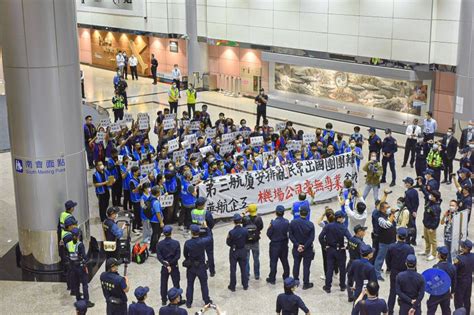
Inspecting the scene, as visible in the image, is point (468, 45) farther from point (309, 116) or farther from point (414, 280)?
point (414, 280)

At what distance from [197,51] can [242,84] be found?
3.26 m

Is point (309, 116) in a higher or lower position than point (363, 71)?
lower

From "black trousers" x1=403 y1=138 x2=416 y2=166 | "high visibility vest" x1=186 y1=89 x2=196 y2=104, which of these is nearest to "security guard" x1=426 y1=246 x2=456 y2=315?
"black trousers" x1=403 y1=138 x2=416 y2=166

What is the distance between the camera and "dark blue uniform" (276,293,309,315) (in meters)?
9.55

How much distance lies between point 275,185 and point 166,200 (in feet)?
11.1

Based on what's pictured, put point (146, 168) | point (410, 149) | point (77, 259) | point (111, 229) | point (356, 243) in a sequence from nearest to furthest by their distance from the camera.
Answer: point (356, 243)
point (77, 259)
point (111, 229)
point (146, 168)
point (410, 149)

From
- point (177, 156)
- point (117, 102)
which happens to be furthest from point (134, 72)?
point (177, 156)

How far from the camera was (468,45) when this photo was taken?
21.9 m

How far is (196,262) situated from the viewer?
38.5 feet

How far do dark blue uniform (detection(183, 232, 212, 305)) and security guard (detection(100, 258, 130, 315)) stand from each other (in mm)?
1502

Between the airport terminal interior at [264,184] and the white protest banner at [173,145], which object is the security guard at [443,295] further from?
the white protest banner at [173,145]

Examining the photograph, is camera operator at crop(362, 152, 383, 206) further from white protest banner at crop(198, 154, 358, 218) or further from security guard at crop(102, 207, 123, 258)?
security guard at crop(102, 207, 123, 258)

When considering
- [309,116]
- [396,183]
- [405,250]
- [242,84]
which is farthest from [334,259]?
[242,84]

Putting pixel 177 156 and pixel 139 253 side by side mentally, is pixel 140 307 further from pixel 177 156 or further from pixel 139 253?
pixel 177 156
